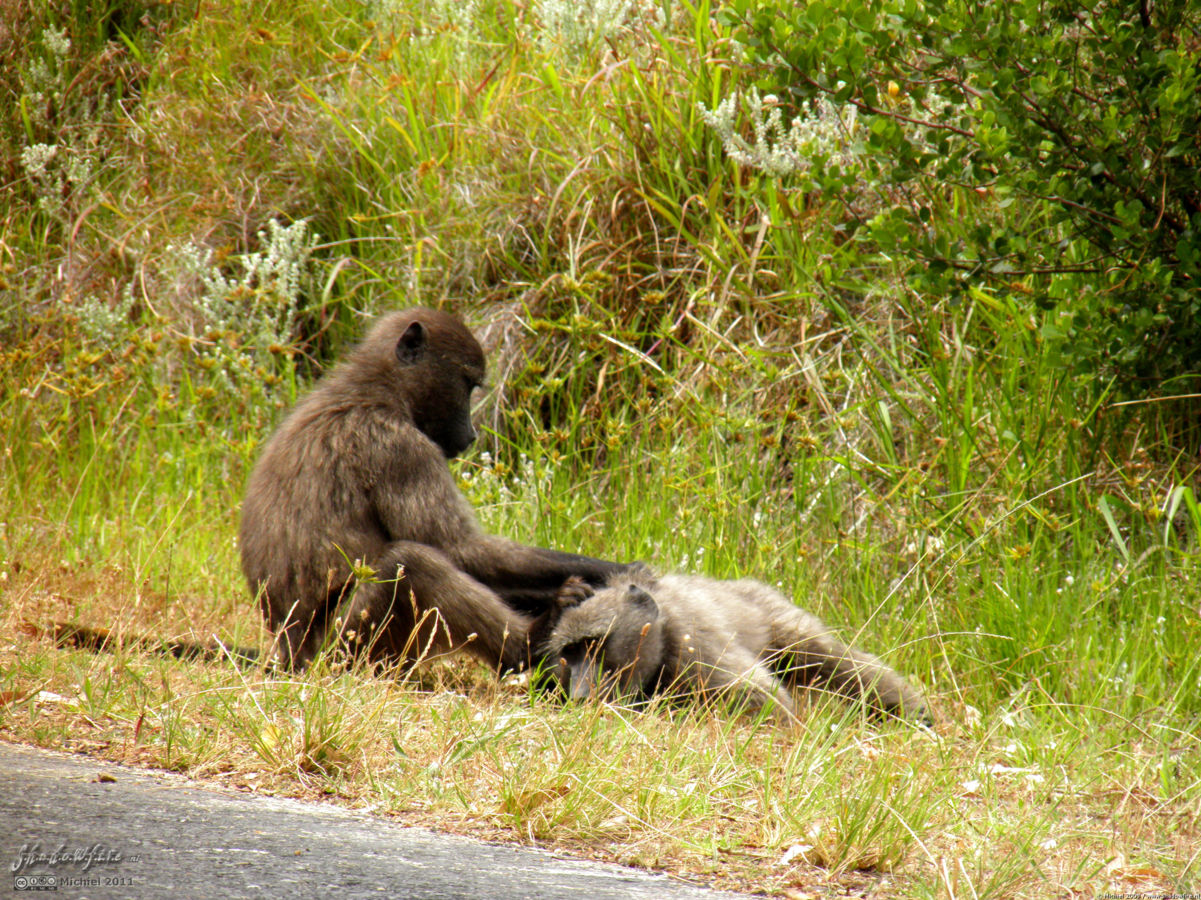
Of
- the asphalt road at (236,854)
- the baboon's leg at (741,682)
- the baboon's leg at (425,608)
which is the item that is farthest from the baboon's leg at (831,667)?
the asphalt road at (236,854)

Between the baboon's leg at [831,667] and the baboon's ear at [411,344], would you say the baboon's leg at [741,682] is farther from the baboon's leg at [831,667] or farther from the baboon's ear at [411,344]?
the baboon's ear at [411,344]

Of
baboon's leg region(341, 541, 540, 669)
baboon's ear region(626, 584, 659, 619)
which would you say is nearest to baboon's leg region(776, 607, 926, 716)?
baboon's ear region(626, 584, 659, 619)

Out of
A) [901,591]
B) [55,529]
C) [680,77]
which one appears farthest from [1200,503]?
[55,529]

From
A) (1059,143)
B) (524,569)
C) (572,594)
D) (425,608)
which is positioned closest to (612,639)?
(572,594)

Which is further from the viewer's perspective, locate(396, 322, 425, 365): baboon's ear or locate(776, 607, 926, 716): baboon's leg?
locate(396, 322, 425, 365): baboon's ear

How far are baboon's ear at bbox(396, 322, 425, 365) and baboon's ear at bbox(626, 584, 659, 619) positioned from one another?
123 centimetres

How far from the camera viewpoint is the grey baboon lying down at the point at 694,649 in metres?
3.79

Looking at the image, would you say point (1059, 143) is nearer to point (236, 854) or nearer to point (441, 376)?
point (441, 376)

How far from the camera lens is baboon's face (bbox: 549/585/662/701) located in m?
3.82

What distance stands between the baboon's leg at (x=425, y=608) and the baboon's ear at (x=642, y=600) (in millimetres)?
407

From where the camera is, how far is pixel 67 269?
8.05m

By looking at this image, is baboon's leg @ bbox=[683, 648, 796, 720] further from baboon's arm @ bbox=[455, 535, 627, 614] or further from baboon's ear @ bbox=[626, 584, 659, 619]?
baboon's arm @ bbox=[455, 535, 627, 614]

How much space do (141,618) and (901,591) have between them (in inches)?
109

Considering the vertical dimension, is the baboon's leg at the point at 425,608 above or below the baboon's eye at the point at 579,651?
above
